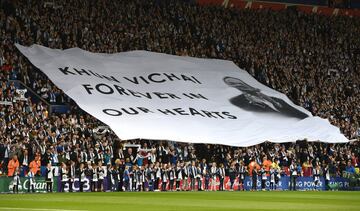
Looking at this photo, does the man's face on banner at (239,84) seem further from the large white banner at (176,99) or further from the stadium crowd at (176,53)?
the stadium crowd at (176,53)

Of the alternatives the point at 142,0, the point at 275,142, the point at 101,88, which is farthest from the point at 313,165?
the point at 142,0

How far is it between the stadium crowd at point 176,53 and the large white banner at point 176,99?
1.18m

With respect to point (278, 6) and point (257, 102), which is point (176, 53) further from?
point (278, 6)

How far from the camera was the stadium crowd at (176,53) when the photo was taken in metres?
43.9

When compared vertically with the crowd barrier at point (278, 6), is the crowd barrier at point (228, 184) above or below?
below

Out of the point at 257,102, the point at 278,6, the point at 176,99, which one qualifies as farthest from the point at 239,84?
the point at 278,6

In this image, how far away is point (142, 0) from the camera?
201ft

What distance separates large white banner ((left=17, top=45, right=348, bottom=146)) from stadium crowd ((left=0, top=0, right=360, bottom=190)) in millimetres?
1183

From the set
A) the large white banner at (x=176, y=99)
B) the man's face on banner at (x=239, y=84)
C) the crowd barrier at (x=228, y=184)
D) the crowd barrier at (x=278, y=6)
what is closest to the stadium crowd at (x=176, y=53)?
the crowd barrier at (x=228, y=184)

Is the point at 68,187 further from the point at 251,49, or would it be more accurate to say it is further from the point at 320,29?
the point at 320,29

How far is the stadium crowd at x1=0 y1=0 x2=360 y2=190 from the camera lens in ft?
144

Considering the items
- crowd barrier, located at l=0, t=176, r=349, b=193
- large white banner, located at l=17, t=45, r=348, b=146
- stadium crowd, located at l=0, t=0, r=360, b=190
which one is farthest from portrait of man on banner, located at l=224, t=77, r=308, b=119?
crowd barrier, located at l=0, t=176, r=349, b=193

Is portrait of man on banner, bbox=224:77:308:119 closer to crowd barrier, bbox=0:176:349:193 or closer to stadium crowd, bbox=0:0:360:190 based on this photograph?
stadium crowd, bbox=0:0:360:190

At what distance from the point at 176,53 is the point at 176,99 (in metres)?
6.58
